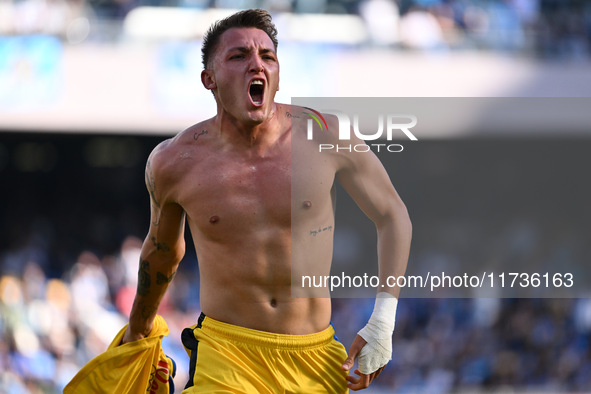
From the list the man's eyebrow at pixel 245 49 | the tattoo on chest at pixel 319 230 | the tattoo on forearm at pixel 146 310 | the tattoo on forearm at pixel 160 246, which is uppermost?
the man's eyebrow at pixel 245 49

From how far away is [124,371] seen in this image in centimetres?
446

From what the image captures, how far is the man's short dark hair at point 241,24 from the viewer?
4.11 metres

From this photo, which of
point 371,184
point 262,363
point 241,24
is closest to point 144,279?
point 262,363

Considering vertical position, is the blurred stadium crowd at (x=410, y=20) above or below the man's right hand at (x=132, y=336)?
above

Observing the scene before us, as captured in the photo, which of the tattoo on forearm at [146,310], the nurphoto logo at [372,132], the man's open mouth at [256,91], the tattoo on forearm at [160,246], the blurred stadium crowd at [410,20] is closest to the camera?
the man's open mouth at [256,91]

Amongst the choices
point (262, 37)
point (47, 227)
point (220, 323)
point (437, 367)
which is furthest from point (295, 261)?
point (47, 227)

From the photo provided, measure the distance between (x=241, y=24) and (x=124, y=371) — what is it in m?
1.66

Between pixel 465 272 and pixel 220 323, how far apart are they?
1453mm

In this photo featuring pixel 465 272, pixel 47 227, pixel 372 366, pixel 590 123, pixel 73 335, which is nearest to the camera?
pixel 372 366

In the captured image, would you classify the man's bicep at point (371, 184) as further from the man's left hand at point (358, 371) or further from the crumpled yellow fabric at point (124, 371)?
the crumpled yellow fabric at point (124, 371)

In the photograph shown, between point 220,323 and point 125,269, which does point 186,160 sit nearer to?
point 220,323

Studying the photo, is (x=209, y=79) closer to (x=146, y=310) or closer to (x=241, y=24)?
(x=241, y=24)

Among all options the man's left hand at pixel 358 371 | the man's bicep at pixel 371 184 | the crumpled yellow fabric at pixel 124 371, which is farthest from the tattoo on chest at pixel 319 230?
the crumpled yellow fabric at pixel 124 371

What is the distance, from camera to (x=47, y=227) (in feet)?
49.5
